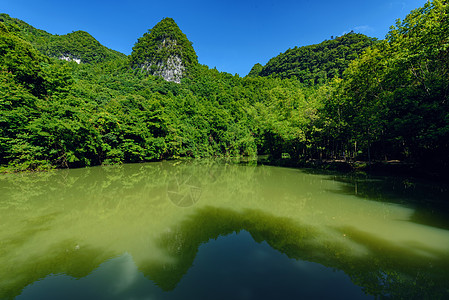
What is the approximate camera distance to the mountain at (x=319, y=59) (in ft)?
206

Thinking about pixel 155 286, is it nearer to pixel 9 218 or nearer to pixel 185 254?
pixel 185 254

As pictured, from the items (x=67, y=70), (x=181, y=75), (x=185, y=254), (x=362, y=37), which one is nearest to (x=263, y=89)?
(x=181, y=75)

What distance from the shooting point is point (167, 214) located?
528cm

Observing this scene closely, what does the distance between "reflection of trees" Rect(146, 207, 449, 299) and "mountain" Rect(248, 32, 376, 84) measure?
61898 millimetres

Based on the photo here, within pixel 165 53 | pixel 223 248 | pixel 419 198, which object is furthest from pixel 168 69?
pixel 223 248

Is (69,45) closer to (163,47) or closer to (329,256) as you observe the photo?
(163,47)

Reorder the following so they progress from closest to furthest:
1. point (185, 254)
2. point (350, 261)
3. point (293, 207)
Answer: point (350, 261) < point (185, 254) < point (293, 207)

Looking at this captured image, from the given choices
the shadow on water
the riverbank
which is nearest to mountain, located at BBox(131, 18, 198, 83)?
the riverbank

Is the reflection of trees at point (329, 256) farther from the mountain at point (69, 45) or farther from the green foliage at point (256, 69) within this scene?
the green foliage at point (256, 69)

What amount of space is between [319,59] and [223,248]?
87.2 m

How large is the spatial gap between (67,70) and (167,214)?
58.7ft

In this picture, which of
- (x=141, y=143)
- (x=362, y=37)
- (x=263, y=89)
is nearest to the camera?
(x=141, y=143)

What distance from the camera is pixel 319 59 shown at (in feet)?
242

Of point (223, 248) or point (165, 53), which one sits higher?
point (165, 53)
